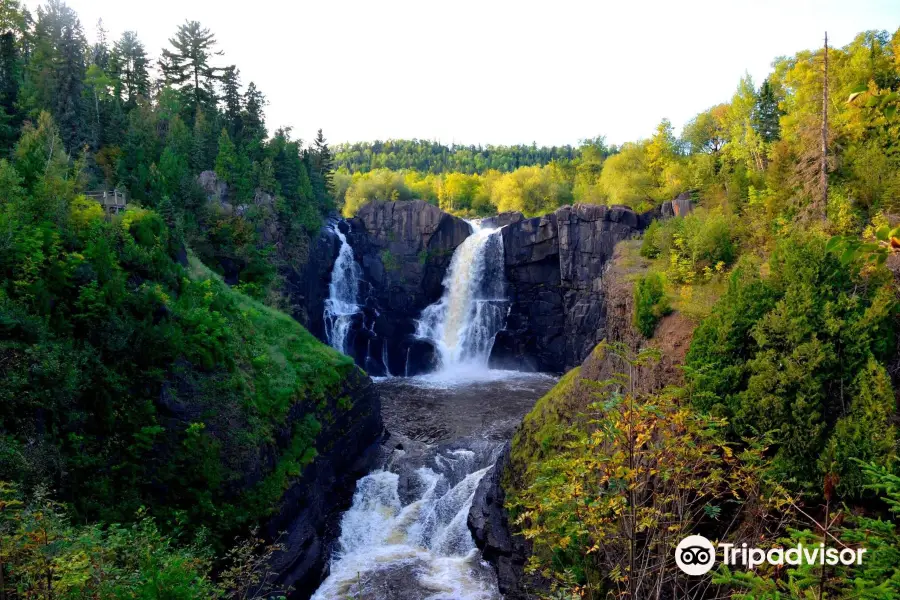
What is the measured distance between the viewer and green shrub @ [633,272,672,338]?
58.6 ft

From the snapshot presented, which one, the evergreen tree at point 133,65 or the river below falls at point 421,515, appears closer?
the river below falls at point 421,515

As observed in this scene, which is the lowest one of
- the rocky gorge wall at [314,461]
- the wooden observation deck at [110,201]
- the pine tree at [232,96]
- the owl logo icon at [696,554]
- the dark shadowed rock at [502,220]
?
the rocky gorge wall at [314,461]

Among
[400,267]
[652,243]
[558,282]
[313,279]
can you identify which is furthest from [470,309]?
[652,243]

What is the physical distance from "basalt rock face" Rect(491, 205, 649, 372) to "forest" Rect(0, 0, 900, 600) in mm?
14566

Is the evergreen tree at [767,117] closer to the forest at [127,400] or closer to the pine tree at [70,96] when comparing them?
the forest at [127,400]

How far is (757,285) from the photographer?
566 inches

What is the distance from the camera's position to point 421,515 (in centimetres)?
2089

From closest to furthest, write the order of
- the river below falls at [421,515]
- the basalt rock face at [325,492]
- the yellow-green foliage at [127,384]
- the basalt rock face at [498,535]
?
the yellow-green foliage at [127,384] < the basalt rock face at [498,535] < the basalt rock face at [325,492] < the river below falls at [421,515]

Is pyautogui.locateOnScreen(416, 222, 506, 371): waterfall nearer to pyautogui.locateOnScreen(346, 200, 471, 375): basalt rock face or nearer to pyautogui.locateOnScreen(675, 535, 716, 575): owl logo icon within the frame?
pyautogui.locateOnScreen(346, 200, 471, 375): basalt rock face

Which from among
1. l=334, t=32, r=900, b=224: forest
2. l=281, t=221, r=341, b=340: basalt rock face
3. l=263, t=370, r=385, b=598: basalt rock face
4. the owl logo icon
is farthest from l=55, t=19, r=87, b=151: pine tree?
the owl logo icon

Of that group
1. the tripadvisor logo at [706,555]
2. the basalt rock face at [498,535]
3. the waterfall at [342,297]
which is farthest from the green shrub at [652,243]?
the waterfall at [342,297]

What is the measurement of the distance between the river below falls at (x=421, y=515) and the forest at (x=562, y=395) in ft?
10.0

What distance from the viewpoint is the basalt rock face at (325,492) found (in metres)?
17.0

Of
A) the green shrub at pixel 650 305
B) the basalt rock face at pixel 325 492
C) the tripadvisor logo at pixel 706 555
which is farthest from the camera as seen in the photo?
the green shrub at pixel 650 305
